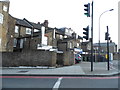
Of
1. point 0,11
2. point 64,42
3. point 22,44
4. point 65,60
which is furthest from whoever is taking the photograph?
point 64,42

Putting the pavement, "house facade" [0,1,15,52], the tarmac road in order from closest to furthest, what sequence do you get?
1. the tarmac road
2. the pavement
3. "house facade" [0,1,15,52]

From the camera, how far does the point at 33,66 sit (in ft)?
65.5

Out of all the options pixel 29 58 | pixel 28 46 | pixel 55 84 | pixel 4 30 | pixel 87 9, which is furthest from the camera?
pixel 28 46

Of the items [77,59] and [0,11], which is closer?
[0,11]

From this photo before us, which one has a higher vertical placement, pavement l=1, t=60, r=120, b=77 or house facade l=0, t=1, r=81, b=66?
house facade l=0, t=1, r=81, b=66

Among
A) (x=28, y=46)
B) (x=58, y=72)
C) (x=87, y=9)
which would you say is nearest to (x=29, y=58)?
(x=58, y=72)

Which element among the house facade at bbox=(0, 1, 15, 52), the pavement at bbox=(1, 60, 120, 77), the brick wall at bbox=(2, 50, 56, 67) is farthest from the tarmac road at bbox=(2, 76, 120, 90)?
the house facade at bbox=(0, 1, 15, 52)

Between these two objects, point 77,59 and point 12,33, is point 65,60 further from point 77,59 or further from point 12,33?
point 12,33

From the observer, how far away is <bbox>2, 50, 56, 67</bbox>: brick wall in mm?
19844

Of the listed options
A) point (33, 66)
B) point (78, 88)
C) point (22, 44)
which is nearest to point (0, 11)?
point (22, 44)

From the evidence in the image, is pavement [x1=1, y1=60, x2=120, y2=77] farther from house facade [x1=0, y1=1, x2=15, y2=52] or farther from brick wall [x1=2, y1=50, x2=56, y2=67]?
house facade [x1=0, y1=1, x2=15, y2=52]

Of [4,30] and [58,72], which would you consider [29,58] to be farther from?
[4,30]

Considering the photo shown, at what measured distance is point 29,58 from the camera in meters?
20.0

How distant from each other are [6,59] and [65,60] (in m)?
8.73
